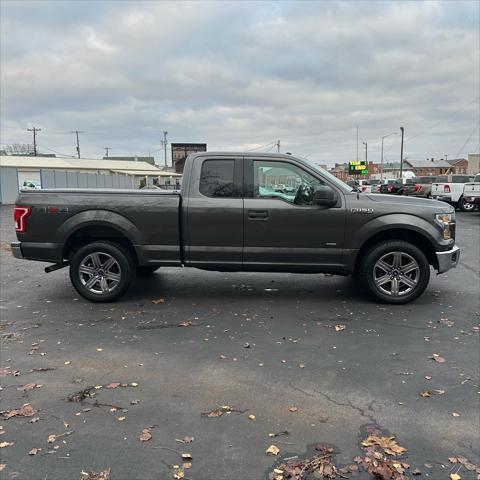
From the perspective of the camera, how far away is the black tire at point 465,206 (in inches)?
896

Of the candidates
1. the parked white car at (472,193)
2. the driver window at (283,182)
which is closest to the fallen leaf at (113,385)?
the driver window at (283,182)

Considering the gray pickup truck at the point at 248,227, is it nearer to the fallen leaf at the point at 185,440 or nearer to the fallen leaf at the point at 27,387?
the fallen leaf at the point at 27,387

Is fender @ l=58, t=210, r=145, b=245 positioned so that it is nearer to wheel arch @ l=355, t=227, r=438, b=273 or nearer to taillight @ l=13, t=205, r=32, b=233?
taillight @ l=13, t=205, r=32, b=233

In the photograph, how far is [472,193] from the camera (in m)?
22.1

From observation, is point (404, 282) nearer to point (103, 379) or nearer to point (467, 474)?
point (467, 474)

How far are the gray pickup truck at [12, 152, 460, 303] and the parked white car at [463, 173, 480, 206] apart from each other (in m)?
17.5

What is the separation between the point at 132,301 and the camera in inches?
256

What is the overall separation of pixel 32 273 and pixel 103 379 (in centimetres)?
523

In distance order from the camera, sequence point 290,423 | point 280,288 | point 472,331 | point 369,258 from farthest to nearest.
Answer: point 280,288 < point 369,258 < point 472,331 < point 290,423

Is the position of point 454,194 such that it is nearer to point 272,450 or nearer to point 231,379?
point 231,379

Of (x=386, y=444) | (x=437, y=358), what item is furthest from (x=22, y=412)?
(x=437, y=358)

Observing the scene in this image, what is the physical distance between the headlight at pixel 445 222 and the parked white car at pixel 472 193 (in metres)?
17.4

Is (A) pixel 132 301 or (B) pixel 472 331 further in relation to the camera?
(A) pixel 132 301

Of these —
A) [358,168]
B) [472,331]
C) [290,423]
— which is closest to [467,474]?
[290,423]
